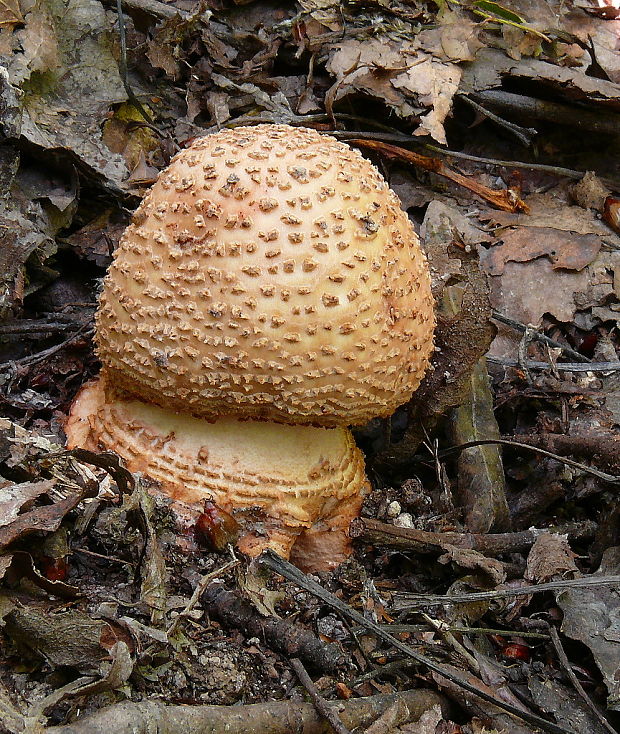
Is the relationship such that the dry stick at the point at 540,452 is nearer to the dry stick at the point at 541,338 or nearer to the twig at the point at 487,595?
the twig at the point at 487,595

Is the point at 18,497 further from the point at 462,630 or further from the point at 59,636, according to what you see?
the point at 462,630

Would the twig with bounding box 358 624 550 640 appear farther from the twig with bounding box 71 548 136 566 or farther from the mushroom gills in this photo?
the twig with bounding box 71 548 136 566

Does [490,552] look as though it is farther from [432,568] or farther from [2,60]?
[2,60]

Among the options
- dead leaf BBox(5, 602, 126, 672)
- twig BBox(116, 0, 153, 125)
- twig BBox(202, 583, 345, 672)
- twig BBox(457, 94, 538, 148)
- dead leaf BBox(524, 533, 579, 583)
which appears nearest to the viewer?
dead leaf BBox(5, 602, 126, 672)

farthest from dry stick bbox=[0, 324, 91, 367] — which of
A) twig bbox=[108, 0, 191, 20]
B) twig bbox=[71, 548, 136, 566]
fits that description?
twig bbox=[108, 0, 191, 20]

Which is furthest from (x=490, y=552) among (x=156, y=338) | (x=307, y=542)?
(x=156, y=338)

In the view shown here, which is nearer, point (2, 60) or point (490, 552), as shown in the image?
point (490, 552)

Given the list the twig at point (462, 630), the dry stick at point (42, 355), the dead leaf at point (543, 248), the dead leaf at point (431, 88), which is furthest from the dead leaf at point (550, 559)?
the dead leaf at point (431, 88)

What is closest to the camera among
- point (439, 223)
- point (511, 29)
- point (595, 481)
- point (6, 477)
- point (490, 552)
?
point (6, 477)
